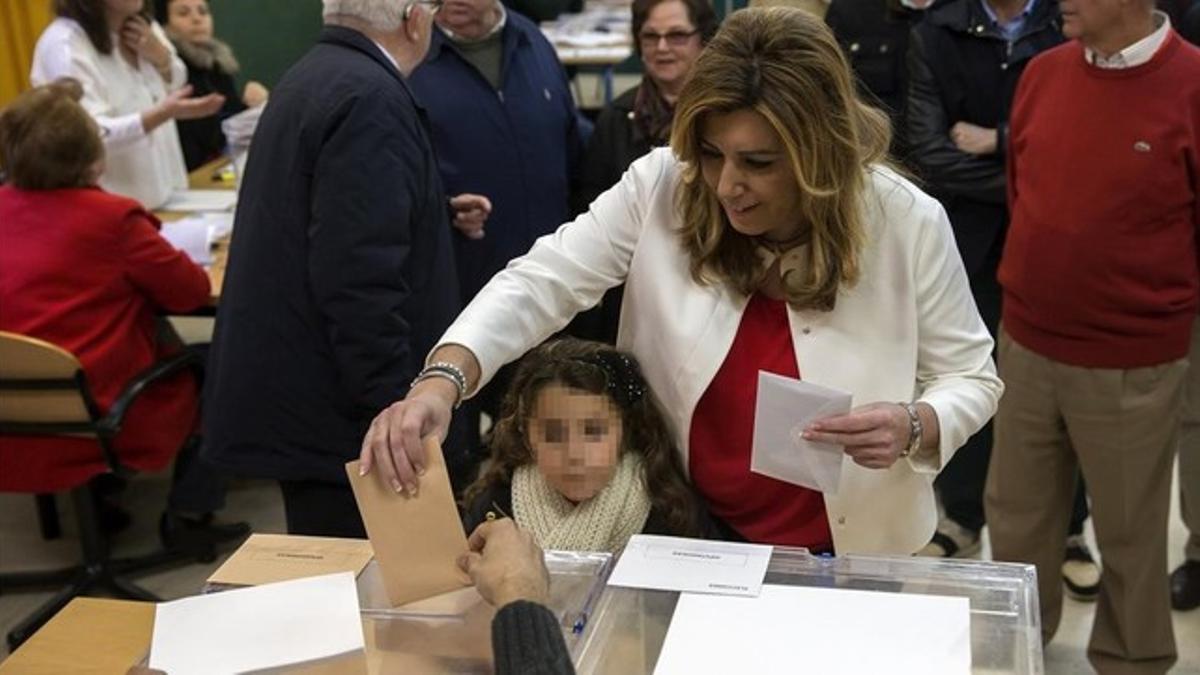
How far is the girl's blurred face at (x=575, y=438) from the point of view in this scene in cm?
174

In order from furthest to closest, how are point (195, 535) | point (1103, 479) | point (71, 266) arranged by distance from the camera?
point (195, 535) → point (71, 266) → point (1103, 479)

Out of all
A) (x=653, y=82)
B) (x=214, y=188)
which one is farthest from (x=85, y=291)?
(x=653, y=82)

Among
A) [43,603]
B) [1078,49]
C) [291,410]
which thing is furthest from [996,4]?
[43,603]

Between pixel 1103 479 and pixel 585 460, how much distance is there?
1.48 meters

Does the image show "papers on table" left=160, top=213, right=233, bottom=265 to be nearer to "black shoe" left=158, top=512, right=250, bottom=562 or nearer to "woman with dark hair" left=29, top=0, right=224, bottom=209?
"woman with dark hair" left=29, top=0, right=224, bottom=209

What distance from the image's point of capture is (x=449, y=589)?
146 centimetres

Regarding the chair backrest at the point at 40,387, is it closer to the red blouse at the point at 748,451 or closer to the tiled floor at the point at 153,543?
the tiled floor at the point at 153,543

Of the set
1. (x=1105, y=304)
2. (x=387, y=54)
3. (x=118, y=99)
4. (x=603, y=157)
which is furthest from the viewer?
(x=118, y=99)

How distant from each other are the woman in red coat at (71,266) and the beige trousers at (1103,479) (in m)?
2.02

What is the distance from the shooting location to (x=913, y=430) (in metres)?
1.65

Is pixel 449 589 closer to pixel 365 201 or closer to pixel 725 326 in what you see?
pixel 725 326

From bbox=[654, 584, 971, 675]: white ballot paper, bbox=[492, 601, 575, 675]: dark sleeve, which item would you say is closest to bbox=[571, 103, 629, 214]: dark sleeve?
bbox=[654, 584, 971, 675]: white ballot paper

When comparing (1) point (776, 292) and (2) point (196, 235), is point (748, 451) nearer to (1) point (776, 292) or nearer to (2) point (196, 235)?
(1) point (776, 292)

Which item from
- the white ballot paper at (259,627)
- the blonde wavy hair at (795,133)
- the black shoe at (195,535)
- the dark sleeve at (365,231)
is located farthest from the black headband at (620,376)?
the black shoe at (195,535)
